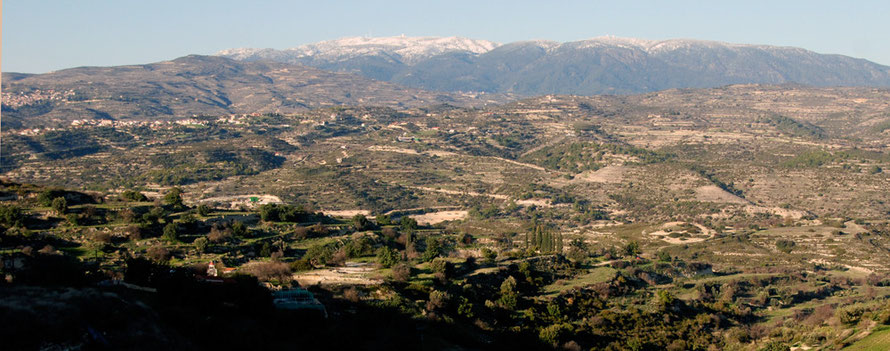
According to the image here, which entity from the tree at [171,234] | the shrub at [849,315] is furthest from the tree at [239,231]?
the shrub at [849,315]

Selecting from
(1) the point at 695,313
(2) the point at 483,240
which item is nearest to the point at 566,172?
(2) the point at 483,240

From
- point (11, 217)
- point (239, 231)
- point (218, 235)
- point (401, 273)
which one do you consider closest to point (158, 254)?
point (218, 235)

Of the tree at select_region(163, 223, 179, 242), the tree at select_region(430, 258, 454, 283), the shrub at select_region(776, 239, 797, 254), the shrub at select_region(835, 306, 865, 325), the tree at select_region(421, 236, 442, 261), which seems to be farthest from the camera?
the shrub at select_region(776, 239, 797, 254)

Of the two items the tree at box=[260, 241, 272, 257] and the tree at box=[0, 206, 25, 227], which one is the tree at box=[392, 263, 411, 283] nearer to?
the tree at box=[260, 241, 272, 257]

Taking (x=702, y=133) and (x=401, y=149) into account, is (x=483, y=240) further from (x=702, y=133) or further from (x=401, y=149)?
(x=702, y=133)

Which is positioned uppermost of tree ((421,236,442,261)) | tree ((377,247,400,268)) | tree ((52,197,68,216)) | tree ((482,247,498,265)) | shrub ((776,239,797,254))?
tree ((52,197,68,216))

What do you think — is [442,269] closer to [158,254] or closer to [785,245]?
[158,254]

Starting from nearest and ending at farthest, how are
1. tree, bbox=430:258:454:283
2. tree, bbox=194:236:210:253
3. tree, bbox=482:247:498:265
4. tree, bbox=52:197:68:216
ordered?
1. tree, bbox=430:258:454:283
2. tree, bbox=194:236:210:253
3. tree, bbox=52:197:68:216
4. tree, bbox=482:247:498:265

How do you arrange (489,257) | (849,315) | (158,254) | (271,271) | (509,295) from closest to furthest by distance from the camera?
(849,315) < (271,271) < (509,295) < (158,254) < (489,257)

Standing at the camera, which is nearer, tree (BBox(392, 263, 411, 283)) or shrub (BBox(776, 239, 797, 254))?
tree (BBox(392, 263, 411, 283))

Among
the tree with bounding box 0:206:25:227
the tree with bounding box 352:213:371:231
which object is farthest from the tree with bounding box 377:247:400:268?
the tree with bounding box 0:206:25:227

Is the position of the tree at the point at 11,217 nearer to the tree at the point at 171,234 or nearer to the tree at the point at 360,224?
the tree at the point at 171,234
